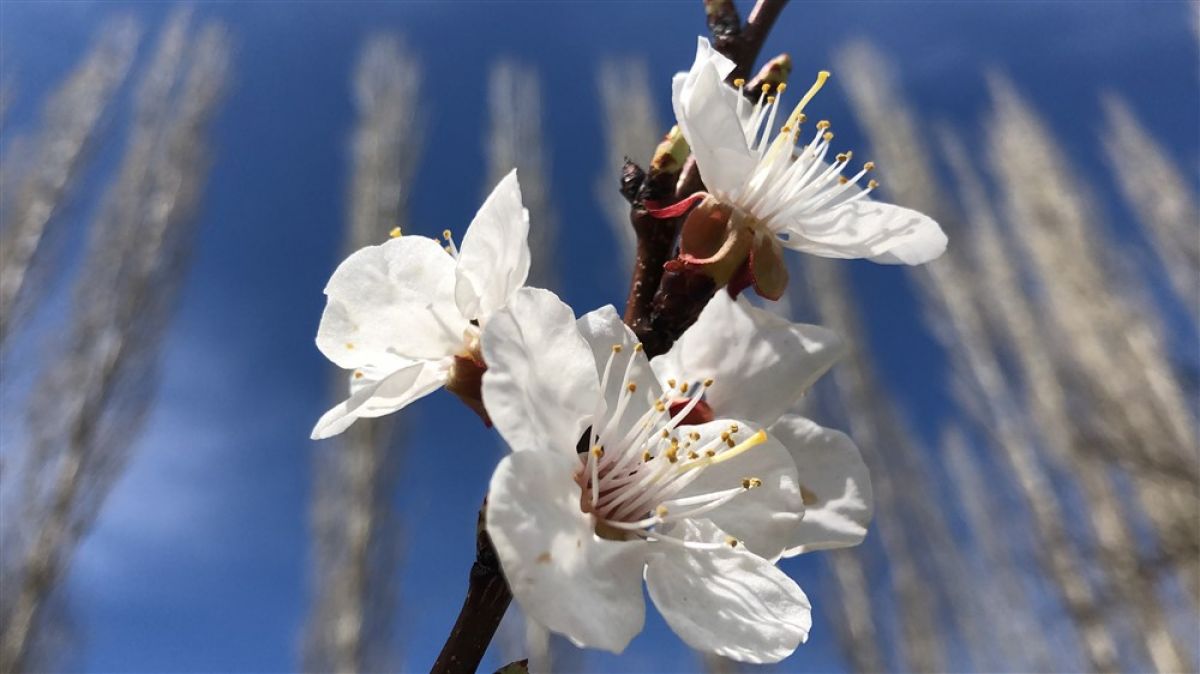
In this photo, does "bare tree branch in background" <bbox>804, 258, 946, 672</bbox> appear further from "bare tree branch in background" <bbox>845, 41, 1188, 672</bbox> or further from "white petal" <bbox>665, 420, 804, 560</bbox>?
"white petal" <bbox>665, 420, 804, 560</bbox>

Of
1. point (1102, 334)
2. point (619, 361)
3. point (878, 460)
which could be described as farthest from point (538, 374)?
point (878, 460)

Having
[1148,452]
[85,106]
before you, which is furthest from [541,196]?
[1148,452]

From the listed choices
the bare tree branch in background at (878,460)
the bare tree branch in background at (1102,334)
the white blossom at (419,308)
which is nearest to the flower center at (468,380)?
the white blossom at (419,308)

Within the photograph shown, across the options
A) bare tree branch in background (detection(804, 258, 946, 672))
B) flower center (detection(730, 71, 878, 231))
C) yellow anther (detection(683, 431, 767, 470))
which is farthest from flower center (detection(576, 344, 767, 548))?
bare tree branch in background (detection(804, 258, 946, 672))

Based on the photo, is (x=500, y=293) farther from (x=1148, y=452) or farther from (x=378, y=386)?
(x=1148, y=452)

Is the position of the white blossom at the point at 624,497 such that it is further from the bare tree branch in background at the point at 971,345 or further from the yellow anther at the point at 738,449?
the bare tree branch in background at the point at 971,345

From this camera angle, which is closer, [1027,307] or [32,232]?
[32,232]
